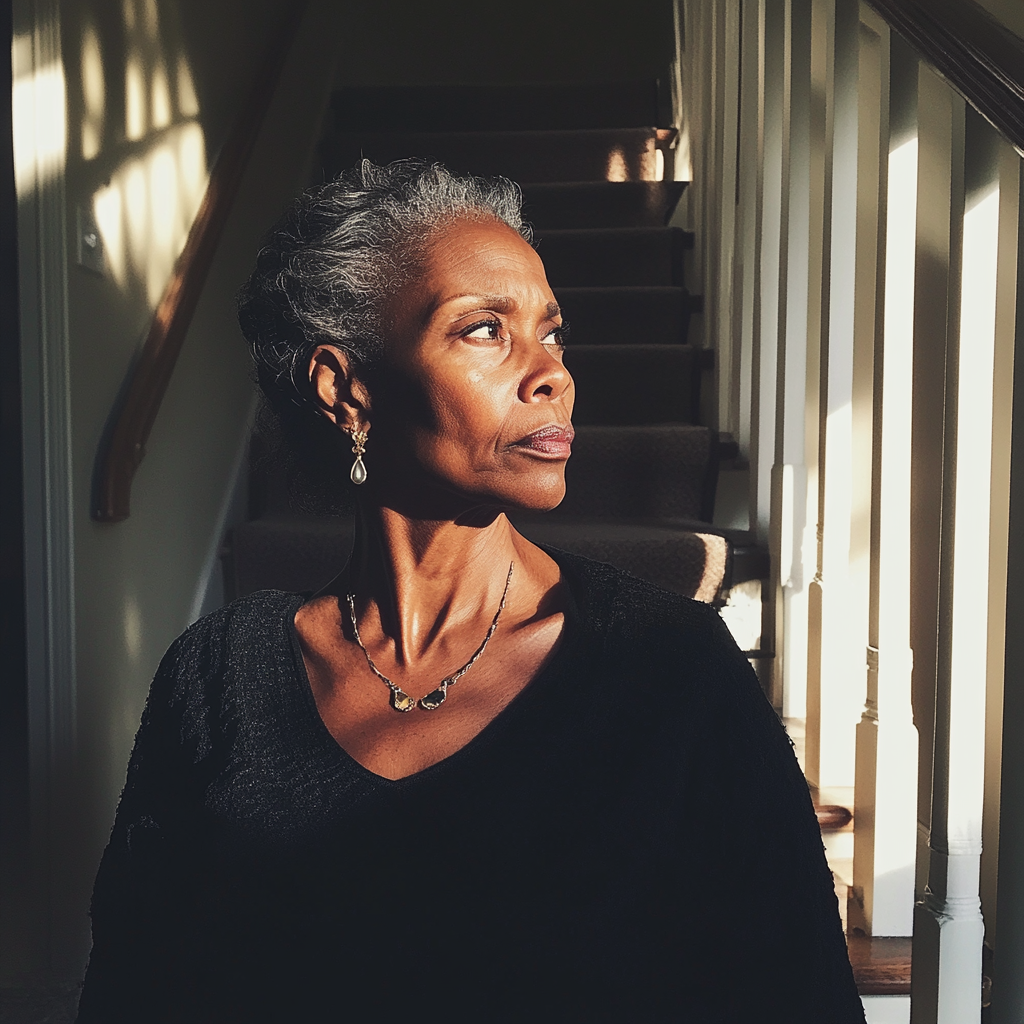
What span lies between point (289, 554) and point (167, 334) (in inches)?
20.4

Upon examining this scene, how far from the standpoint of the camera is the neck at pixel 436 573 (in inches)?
40.9

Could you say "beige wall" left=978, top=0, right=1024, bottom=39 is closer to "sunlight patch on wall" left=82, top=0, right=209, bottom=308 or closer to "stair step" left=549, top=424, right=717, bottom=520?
"stair step" left=549, top=424, right=717, bottom=520

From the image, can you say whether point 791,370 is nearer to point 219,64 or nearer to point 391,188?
point 391,188

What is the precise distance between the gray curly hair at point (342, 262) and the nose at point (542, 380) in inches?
6.0

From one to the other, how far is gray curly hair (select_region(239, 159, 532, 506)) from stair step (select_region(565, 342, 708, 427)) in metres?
1.63

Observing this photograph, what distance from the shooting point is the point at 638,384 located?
276 cm

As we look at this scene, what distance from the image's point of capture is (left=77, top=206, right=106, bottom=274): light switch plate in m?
1.71

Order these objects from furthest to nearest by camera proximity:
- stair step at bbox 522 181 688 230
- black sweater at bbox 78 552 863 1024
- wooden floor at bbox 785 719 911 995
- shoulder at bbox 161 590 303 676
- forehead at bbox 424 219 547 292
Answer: stair step at bbox 522 181 688 230 → wooden floor at bbox 785 719 911 995 → shoulder at bbox 161 590 303 676 → forehead at bbox 424 219 547 292 → black sweater at bbox 78 552 863 1024

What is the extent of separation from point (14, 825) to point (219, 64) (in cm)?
183

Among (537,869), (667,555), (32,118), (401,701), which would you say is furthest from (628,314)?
(537,869)

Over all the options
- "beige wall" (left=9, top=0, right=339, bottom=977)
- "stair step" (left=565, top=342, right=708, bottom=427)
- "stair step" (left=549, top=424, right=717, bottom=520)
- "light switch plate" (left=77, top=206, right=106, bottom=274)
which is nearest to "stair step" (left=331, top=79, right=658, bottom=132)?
"beige wall" (left=9, top=0, right=339, bottom=977)

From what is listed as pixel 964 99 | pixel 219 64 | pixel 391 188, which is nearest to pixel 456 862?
pixel 391 188

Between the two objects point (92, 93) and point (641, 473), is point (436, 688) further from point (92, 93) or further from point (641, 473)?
point (641, 473)

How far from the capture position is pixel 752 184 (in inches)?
92.2
